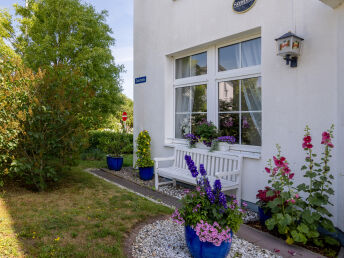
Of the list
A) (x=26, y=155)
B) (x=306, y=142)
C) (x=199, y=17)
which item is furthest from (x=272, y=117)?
(x=26, y=155)

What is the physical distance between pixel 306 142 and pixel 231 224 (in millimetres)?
1533

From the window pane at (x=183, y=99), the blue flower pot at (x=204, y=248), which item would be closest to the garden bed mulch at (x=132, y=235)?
the blue flower pot at (x=204, y=248)

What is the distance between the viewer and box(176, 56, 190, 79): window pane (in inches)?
239

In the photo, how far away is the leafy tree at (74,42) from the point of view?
32.8 ft

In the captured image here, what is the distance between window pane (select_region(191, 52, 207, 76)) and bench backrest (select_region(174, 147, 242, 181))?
1726 mm

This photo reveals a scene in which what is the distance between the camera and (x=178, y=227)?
3582mm

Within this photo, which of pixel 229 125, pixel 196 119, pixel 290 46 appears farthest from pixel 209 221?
pixel 196 119

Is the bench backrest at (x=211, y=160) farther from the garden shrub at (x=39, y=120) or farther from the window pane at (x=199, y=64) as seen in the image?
the garden shrub at (x=39, y=120)

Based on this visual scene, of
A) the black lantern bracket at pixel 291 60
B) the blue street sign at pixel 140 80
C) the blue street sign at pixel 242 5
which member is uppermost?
the blue street sign at pixel 242 5

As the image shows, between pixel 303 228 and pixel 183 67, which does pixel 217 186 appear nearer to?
pixel 303 228

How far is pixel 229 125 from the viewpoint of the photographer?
503cm

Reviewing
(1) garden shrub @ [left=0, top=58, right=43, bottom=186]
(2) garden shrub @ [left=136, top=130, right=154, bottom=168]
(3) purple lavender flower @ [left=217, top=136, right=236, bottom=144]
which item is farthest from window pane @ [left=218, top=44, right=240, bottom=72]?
(1) garden shrub @ [left=0, top=58, right=43, bottom=186]

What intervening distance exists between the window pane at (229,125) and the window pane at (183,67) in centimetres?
153

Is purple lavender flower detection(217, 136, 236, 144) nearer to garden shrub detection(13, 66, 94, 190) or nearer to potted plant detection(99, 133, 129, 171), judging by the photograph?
garden shrub detection(13, 66, 94, 190)
